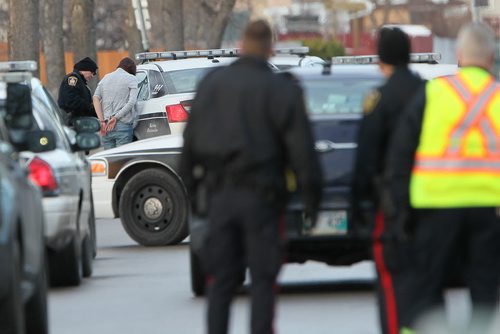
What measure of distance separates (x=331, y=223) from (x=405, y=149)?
11.9ft

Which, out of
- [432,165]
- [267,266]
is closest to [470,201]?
[432,165]

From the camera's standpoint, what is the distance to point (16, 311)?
8992 millimetres

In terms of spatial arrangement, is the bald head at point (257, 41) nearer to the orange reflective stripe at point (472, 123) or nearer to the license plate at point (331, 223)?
the orange reflective stripe at point (472, 123)

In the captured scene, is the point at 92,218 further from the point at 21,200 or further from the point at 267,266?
the point at 267,266

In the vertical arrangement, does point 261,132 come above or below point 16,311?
above

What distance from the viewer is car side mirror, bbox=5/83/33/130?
38.1 feet

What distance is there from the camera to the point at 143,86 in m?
24.7

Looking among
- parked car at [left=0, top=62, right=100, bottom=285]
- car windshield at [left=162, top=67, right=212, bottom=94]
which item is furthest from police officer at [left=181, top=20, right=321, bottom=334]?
car windshield at [left=162, top=67, right=212, bottom=94]

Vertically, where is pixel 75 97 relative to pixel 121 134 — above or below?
above

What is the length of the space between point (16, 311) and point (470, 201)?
2293 millimetres

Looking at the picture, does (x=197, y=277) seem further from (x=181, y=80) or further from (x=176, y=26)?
(x=176, y=26)

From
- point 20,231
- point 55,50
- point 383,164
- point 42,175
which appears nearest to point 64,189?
point 42,175

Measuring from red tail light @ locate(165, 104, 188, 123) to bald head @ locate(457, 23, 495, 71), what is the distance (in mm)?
14544

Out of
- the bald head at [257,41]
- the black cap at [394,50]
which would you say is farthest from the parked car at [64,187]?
the bald head at [257,41]
